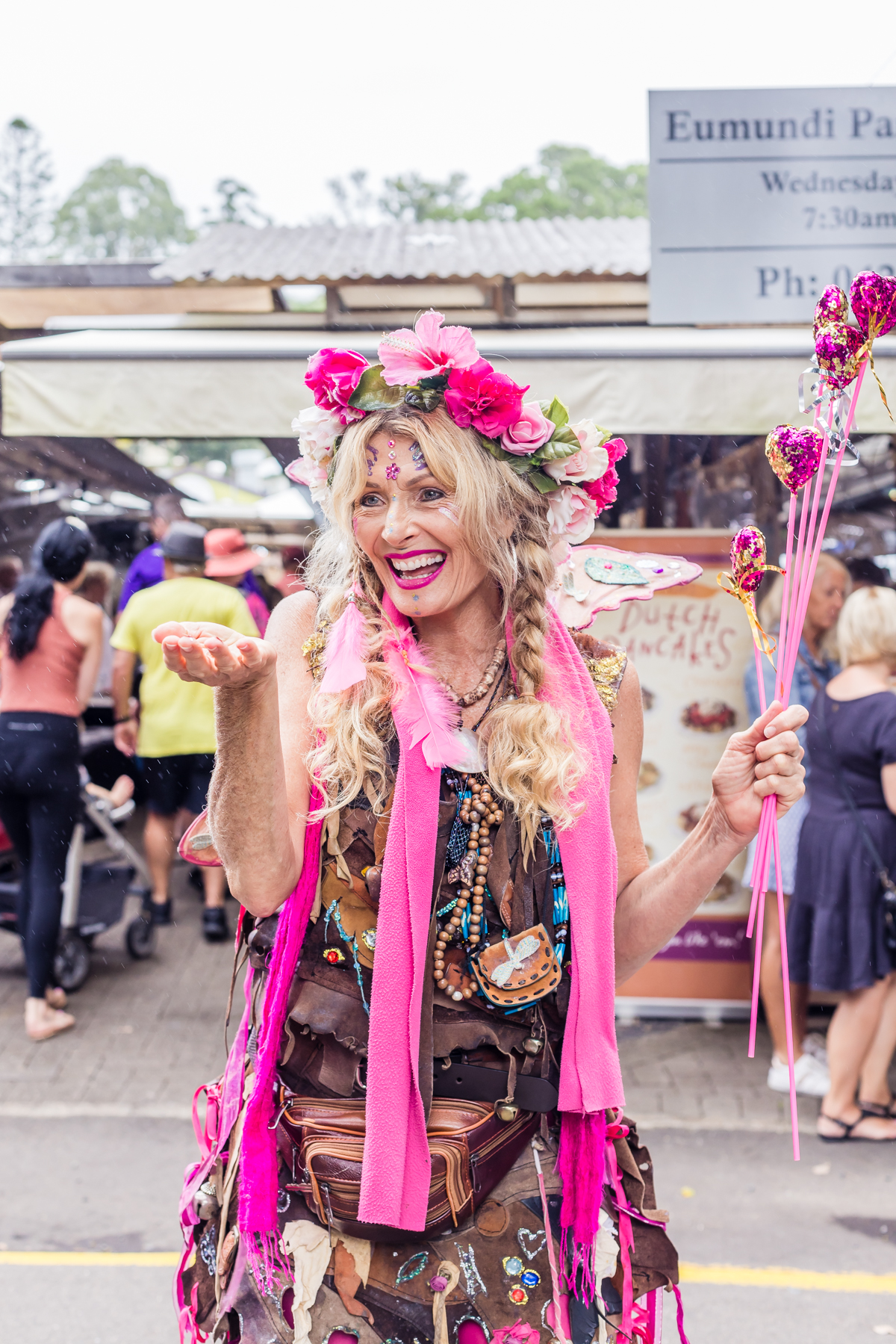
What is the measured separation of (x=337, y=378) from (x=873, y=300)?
742 millimetres

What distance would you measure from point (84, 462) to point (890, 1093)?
9031mm

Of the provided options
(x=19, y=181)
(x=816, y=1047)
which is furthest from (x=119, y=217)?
(x=816, y=1047)

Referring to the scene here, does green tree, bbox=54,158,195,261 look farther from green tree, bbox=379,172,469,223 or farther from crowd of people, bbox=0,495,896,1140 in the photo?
crowd of people, bbox=0,495,896,1140

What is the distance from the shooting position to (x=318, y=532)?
2.15m

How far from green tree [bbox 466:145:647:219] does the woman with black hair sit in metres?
39.4

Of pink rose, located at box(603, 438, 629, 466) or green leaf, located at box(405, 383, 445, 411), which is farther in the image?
pink rose, located at box(603, 438, 629, 466)

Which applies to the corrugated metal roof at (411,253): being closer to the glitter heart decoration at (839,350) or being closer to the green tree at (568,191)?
the glitter heart decoration at (839,350)

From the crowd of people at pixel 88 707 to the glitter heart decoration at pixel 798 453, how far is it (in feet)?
13.3

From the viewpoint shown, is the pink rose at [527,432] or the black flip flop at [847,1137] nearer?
the pink rose at [527,432]

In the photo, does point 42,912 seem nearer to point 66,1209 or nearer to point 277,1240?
point 66,1209

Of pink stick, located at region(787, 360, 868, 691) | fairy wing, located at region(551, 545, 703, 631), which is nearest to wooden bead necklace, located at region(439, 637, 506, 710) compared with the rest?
fairy wing, located at region(551, 545, 703, 631)

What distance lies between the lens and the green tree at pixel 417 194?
50.6 m

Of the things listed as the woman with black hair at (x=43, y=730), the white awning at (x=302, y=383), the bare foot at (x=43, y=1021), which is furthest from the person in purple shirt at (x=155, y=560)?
the bare foot at (x=43, y=1021)

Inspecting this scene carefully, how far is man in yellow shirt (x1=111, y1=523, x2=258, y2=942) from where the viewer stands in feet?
19.5
